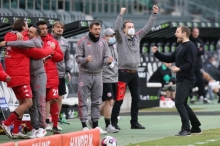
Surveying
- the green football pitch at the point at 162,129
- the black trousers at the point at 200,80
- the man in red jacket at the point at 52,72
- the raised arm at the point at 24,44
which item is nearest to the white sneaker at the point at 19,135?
the green football pitch at the point at 162,129

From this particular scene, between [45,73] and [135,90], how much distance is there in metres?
2.41

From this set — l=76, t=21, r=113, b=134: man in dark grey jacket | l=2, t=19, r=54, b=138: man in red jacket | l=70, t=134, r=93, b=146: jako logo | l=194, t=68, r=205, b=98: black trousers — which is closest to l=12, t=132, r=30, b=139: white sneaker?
l=2, t=19, r=54, b=138: man in red jacket

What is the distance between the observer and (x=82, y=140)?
36.2 ft

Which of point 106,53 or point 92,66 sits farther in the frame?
point 106,53

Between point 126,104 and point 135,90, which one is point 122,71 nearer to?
point 135,90

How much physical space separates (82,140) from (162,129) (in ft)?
15.3

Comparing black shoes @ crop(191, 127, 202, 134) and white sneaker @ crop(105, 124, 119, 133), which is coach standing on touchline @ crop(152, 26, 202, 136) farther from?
white sneaker @ crop(105, 124, 119, 133)

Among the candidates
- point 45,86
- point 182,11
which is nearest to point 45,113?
point 45,86

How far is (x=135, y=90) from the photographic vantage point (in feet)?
51.1

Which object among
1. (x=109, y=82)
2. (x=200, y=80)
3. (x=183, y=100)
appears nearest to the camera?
(x=183, y=100)

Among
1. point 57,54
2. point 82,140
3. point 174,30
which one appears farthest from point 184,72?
point 174,30

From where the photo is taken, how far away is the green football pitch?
12656 mm

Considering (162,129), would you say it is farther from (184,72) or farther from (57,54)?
(57,54)

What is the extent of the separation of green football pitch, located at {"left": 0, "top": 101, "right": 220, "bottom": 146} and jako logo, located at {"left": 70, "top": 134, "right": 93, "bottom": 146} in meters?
1.26
